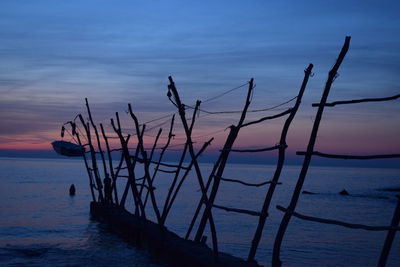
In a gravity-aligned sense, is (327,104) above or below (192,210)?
above

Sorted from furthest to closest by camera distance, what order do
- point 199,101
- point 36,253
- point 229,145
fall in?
point 36,253, point 199,101, point 229,145

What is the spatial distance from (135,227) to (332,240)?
7.89 m

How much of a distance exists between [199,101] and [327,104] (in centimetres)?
409

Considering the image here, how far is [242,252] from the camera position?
44.9 feet

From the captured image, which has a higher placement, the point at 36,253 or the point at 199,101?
the point at 199,101

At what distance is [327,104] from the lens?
5625 millimetres

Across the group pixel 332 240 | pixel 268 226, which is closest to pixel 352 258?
pixel 332 240

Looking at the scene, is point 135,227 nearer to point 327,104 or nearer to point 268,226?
point 327,104

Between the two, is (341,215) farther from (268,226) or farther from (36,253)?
(36,253)

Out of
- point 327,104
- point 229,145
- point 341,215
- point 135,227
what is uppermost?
point 327,104

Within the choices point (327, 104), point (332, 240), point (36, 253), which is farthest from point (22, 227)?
point (327, 104)

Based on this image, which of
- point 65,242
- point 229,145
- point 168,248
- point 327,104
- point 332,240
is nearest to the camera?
point 327,104

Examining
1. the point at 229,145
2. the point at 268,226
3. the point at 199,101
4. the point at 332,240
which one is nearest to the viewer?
the point at 229,145

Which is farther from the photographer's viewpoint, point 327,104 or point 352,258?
point 352,258
